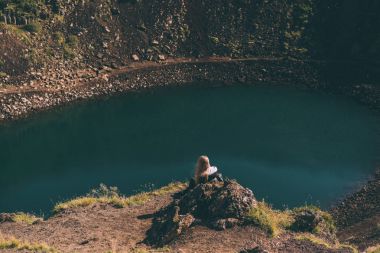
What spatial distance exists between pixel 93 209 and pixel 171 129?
34994mm

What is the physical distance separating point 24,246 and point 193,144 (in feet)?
135

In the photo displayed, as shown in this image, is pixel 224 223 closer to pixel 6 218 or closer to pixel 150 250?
pixel 150 250

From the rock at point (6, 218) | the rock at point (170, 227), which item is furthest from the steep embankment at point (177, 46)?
the rock at point (170, 227)

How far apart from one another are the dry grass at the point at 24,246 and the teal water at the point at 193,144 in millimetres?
21480

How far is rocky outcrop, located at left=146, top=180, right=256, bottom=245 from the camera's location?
135ft

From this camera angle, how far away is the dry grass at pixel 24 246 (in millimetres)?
37812

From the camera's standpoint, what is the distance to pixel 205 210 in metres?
43.5

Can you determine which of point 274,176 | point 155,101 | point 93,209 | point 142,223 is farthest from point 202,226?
point 155,101

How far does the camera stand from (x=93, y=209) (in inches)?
1930

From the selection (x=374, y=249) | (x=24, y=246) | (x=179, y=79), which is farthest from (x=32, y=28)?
(x=374, y=249)

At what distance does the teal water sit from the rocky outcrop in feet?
62.9

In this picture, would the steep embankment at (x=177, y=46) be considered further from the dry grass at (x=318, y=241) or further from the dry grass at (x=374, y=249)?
the dry grass at (x=318, y=241)

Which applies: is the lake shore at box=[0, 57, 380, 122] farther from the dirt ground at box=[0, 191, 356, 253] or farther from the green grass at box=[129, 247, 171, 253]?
the green grass at box=[129, 247, 171, 253]

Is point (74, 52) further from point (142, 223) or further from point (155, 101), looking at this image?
point (142, 223)
